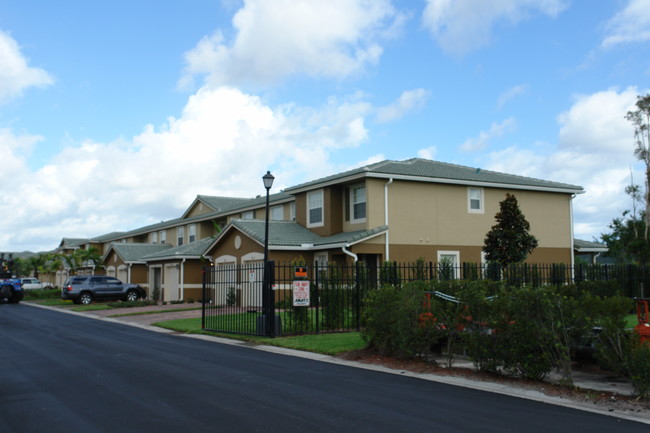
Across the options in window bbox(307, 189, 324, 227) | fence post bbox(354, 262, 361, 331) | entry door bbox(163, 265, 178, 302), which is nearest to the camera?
fence post bbox(354, 262, 361, 331)

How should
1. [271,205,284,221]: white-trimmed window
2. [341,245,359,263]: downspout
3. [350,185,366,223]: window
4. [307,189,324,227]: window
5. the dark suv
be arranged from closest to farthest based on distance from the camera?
[341,245,359,263]: downspout, [350,185,366,223]: window, [307,189,324,227]: window, [271,205,284,221]: white-trimmed window, the dark suv

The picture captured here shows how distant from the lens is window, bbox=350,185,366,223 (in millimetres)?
27812

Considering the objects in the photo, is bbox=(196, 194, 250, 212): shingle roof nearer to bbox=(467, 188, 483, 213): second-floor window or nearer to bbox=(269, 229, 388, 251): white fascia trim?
bbox=(269, 229, 388, 251): white fascia trim

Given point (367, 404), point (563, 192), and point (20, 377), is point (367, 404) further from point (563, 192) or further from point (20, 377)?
point (563, 192)

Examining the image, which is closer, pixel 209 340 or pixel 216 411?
pixel 216 411

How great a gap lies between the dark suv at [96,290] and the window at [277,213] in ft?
35.3

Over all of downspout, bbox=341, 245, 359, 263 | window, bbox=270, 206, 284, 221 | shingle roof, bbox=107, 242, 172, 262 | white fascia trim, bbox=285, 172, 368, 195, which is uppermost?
white fascia trim, bbox=285, 172, 368, 195

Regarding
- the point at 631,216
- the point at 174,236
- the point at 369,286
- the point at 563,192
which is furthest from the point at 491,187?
the point at 631,216

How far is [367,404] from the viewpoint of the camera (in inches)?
328

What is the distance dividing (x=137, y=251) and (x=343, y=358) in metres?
37.3

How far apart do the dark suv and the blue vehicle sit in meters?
4.83

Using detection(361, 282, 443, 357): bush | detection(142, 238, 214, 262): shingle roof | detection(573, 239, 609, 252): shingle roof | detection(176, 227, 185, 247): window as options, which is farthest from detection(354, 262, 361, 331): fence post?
detection(176, 227, 185, 247): window

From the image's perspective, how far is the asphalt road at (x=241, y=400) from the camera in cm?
718

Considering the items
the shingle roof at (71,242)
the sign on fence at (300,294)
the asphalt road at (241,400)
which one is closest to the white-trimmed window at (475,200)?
the sign on fence at (300,294)
